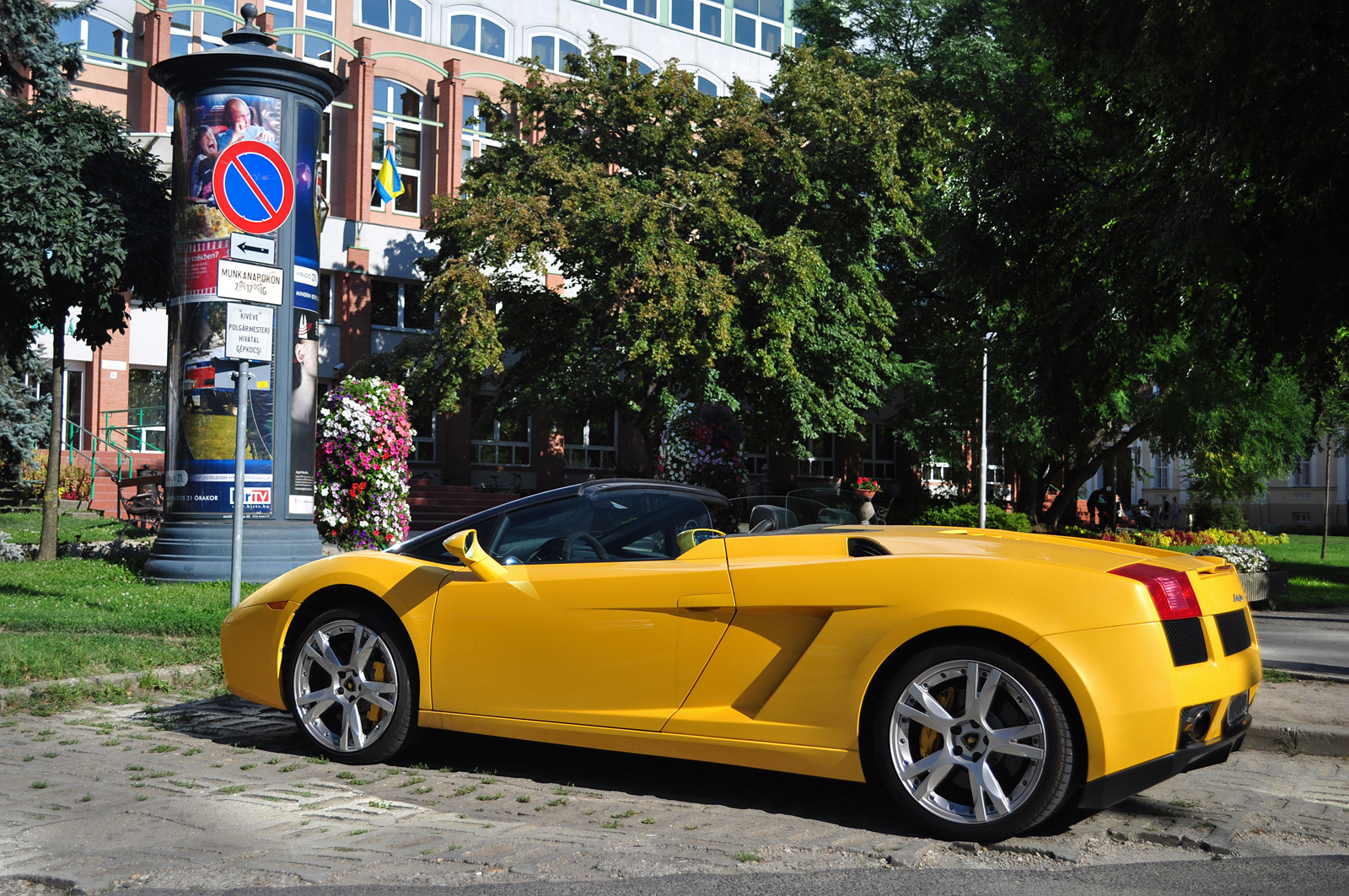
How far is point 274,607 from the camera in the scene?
5750 millimetres

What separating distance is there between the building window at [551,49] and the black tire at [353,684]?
3271 centimetres

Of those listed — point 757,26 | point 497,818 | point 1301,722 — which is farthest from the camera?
point 757,26

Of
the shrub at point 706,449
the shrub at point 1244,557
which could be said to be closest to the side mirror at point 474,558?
the shrub at point 1244,557

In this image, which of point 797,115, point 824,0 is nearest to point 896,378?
point 797,115

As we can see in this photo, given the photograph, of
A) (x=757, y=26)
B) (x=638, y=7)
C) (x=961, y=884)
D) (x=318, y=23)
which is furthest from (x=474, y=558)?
(x=757, y=26)

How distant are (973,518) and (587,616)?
23.7 meters

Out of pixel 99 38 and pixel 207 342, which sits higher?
pixel 99 38

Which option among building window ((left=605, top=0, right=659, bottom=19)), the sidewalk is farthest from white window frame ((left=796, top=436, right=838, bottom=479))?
the sidewalk

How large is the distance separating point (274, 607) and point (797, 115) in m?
19.8

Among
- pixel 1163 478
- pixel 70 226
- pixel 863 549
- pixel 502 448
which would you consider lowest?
pixel 1163 478

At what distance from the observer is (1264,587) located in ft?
51.2

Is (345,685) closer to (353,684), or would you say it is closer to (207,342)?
(353,684)

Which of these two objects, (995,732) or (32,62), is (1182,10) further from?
(32,62)

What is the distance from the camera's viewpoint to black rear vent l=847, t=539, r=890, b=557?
4.61 meters
